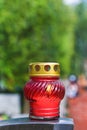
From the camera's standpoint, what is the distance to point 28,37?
12117mm

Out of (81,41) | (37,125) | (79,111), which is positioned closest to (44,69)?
(37,125)

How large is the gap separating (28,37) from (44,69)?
1025 centimetres

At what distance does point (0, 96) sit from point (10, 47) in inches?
90.1

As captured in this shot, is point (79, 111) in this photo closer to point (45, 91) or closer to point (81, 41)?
point (45, 91)

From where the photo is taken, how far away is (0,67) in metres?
8.96

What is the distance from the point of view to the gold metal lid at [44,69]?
1.89 meters

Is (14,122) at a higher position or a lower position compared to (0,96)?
higher

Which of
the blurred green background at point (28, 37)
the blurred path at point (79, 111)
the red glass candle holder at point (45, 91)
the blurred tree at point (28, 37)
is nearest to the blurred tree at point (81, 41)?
the blurred green background at point (28, 37)

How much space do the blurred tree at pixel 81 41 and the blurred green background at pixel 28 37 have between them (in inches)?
26.9

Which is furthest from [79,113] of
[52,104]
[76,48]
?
[76,48]

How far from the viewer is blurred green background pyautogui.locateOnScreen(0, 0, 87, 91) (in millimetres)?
7988

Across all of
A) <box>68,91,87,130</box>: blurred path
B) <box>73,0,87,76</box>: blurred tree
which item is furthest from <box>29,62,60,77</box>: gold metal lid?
<box>73,0,87,76</box>: blurred tree

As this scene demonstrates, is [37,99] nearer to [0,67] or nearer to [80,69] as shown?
[0,67]

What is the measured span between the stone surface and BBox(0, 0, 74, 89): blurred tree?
4884 mm
